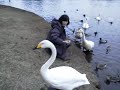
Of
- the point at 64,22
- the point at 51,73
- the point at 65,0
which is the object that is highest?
the point at 64,22

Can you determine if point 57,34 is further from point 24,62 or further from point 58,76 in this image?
point 58,76

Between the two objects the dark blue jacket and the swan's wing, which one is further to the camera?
the dark blue jacket

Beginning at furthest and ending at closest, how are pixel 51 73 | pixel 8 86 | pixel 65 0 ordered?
pixel 65 0 < pixel 8 86 < pixel 51 73

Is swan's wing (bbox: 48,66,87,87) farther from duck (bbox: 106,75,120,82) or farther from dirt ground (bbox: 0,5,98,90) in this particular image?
duck (bbox: 106,75,120,82)

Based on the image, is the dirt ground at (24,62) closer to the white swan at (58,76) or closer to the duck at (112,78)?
the duck at (112,78)

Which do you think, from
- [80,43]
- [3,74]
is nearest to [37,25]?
[80,43]

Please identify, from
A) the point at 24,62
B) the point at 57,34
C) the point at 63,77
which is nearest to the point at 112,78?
the point at 57,34

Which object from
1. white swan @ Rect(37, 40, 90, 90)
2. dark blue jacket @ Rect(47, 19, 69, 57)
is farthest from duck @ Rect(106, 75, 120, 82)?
white swan @ Rect(37, 40, 90, 90)

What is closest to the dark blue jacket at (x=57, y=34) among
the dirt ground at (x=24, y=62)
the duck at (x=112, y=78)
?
the dirt ground at (x=24, y=62)

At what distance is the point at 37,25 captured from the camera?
17.6 meters

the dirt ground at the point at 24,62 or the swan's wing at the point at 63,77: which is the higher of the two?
the swan's wing at the point at 63,77

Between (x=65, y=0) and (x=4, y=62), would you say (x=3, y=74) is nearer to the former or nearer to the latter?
(x=4, y=62)

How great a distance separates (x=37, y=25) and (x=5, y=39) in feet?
17.6

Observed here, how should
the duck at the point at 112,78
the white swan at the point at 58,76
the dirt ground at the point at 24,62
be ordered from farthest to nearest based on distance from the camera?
1. the duck at the point at 112,78
2. the dirt ground at the point at 24,62
3. the white swan at the point at 58,76
